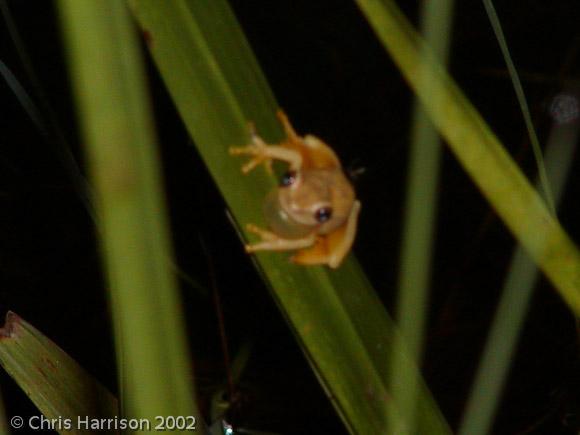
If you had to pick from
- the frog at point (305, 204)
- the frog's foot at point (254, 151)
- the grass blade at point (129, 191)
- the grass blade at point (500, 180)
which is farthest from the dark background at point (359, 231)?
the grass blade at point (129, 191)

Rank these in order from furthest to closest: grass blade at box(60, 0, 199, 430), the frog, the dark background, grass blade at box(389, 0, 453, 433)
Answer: the dark background < the frog < grass blade at box(389, 0, 453, 433) < grass blade at box(60, 0, 199, 430)

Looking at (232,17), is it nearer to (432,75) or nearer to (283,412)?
(432,75)

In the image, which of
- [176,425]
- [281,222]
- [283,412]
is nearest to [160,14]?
[281,222]

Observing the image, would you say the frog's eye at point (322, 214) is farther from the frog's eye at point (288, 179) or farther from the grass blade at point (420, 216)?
the grass blade at point (420, 216)

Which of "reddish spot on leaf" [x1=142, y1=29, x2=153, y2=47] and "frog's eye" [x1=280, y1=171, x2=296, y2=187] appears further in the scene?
"frog's eye" [x1=280, y1=171, x2=296, y2=187]

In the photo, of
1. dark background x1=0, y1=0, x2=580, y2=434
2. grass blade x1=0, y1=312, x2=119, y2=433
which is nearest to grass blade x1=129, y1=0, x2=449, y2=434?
grass blade x1=0, y1=312, x2=119, y2=433

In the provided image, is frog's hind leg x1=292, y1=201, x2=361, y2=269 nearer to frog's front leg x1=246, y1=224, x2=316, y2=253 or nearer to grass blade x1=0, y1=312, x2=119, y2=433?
frog's front leg x1=246, y1=224, x2=316, y2=253
